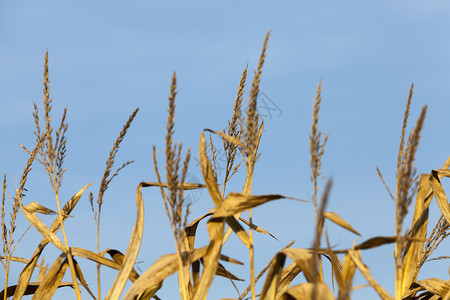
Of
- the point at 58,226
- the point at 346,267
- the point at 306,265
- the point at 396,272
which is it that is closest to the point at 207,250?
the point at 306,265

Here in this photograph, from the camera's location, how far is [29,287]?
10.4ft

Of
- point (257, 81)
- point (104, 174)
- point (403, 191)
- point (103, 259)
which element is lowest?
point (103, 259)

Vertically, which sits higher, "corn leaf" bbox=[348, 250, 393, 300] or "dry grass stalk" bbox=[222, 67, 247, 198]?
"dry grass stalk" bbox=[222, 67, 247, 198]

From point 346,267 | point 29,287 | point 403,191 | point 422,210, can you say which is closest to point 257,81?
point 403,191

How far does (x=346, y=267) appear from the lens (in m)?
2.09

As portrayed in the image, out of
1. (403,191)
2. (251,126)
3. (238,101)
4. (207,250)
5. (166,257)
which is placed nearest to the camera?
(403,191)

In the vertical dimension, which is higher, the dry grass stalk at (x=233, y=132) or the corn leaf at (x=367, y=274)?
the dry grass stalk at (x=233, y=132)

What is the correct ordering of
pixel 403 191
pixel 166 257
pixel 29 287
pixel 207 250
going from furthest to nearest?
1. pixel 29 287
2. pixel 166 257
3. pixel 207 250
4. pixel 403 191

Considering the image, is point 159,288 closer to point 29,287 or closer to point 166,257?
point 166,257

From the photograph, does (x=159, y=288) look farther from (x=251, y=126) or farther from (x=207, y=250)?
(x=251, y=126)

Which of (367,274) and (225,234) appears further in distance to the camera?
(225,234)

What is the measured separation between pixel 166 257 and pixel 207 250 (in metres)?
0.24

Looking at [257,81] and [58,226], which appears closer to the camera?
[257,81]

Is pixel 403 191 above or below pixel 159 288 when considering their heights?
above
